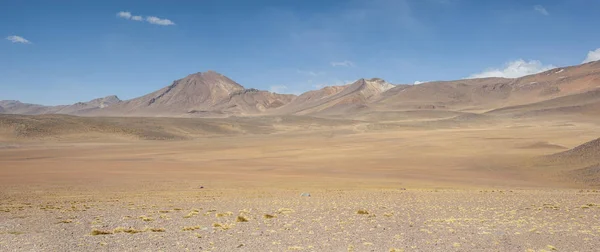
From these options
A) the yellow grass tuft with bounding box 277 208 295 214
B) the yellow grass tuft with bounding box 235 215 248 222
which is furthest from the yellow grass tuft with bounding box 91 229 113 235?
the yellow grass tuft with bounding box 277 208 295 214

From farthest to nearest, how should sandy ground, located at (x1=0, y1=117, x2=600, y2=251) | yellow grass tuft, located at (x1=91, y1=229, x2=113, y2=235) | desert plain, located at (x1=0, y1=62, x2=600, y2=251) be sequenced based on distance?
yellow grass tuft, located at (x1=91, y1=229, x2=113, y2=235) → desert plain, located at (x1=0, y1=62, x2=600, y2=251) → sandy ground, located at (x1=0, y1=117, x2=600, y2=251)

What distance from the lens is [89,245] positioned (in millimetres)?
9781

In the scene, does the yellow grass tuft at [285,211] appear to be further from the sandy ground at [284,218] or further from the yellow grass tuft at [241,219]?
the yellow grass tuft at [241,219]

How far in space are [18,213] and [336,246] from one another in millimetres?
9798

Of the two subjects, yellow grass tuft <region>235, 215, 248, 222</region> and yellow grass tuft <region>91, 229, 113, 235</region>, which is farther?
yellow grass tuft <region>235, 215, 248, 222</region>

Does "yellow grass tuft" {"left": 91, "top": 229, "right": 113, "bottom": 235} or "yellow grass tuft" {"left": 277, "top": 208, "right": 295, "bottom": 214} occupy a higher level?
"yellow grass tuft" {"left": 91, "top": 229, "right": 113, "bottom": 235}

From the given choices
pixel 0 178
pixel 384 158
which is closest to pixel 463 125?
pixel 384 158

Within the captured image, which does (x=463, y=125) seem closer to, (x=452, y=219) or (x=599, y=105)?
(x=599, y=105)

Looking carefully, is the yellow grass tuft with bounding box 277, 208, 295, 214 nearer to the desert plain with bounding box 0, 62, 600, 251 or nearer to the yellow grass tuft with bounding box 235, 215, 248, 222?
the desert plain with bounding box 0, 62, 600, 251

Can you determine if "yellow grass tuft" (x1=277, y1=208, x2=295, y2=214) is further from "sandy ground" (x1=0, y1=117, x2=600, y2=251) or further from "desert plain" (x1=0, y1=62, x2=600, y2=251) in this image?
"desert plain" (x1=0, y1=62, x2=600, y2=251)

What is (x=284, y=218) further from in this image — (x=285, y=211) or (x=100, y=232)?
(x=100, y=232)

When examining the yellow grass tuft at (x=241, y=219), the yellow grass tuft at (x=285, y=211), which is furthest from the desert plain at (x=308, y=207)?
the yellow grass tuft at (x=285, y=211)

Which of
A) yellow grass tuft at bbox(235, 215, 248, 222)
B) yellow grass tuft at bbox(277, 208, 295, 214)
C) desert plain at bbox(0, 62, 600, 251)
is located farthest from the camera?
yellow grass tuft at bbox(277, 208, 295, 214)

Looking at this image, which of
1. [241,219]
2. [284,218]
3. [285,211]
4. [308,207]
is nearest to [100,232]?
[241,219]
